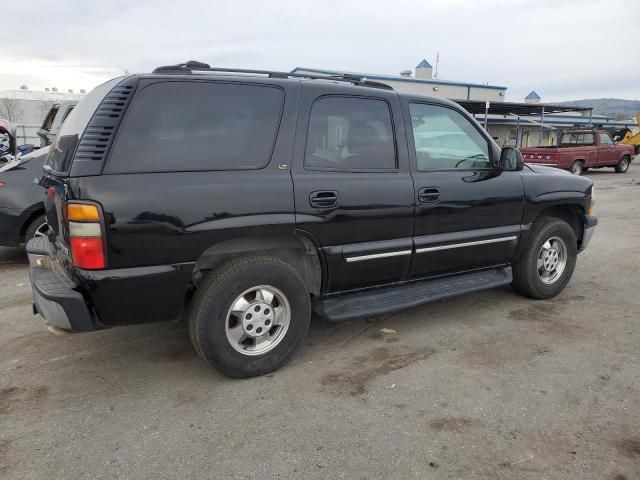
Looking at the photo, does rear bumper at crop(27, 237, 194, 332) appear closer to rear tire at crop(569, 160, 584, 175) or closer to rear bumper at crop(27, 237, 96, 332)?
rear bumper at crop(27, 237, 96, 332)

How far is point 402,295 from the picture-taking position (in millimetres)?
3850

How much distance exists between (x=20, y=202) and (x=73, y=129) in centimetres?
334

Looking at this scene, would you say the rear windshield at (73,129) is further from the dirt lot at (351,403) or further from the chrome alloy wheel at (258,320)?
the dirt lot at (351,403)

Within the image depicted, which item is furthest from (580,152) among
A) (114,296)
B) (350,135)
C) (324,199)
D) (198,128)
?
(114,296)

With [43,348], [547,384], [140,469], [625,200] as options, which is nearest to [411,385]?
[547,384]

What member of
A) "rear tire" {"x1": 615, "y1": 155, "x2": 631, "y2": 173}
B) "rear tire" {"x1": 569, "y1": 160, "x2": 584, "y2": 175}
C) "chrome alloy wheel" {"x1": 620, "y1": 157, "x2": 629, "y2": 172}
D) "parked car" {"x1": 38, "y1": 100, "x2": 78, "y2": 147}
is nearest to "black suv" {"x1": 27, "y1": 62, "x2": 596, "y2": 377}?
"parked car" {"x1": 38, "y1": 100, "x2": 78, "y2": 147}

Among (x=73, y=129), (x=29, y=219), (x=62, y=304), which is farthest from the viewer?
(x=29, y=219)

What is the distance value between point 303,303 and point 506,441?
148 centimetres

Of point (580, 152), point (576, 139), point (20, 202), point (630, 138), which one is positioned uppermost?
point (630, 138)

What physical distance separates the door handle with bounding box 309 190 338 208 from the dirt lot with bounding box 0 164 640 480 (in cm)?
115

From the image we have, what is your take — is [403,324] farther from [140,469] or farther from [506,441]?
[140,469]

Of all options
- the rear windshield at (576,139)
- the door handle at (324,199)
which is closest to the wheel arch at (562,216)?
the door handle at (324,199)

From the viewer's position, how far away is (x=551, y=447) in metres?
2.57

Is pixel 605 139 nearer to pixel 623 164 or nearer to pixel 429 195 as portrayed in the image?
pixel 623 164
